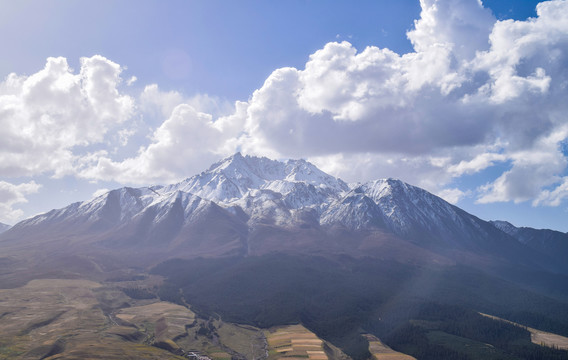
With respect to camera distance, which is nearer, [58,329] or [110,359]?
[110,359]

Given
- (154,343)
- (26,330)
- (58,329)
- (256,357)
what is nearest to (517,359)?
(256,357)

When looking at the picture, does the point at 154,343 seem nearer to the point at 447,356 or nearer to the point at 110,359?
the point at 110,359

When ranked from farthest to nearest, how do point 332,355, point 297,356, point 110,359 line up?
point 332,355 → point 297,356 → point 110,359

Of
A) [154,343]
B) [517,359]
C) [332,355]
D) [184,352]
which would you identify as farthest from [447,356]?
[154,343]

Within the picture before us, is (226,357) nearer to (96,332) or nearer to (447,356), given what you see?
(96,332)

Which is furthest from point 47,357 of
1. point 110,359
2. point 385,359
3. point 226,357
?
point 385,359

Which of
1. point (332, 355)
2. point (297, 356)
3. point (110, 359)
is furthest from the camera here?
point (332, 355)

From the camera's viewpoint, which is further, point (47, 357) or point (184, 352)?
point (184, 352)
